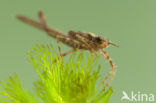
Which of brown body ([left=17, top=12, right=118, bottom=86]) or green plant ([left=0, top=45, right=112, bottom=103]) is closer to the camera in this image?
green plant ([left=0, top=45, right=112, bottom=103])

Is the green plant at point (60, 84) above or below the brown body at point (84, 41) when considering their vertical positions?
below

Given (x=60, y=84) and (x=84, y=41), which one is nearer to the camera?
(x=60, y=84)

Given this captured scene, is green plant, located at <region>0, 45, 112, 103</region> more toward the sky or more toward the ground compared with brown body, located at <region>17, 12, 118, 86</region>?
more toward the ground

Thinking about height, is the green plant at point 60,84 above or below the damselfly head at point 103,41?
below

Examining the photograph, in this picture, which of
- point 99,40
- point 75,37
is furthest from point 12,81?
point 75,37

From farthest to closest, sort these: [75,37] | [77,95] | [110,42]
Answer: [75,37], [110,42], [77,95]

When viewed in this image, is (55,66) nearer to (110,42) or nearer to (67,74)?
(67,74)

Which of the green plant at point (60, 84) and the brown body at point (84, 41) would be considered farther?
the brown body at point (84, 41)

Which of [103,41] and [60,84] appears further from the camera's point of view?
[103,41]

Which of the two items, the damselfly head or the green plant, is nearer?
the green plant

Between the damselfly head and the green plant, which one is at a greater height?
the damselfly head

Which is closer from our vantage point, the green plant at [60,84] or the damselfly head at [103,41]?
the green plant at [60,84]
